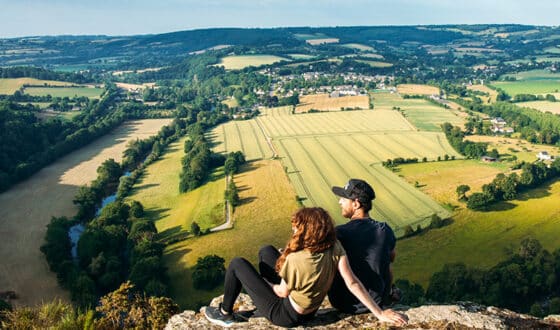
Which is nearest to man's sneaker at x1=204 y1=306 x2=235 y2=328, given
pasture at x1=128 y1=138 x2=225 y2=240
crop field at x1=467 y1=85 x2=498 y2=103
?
pasture at x1=128 y1=138 x2=225 y2=240

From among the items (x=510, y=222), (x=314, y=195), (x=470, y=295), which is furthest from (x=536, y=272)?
(x=314, y=195)

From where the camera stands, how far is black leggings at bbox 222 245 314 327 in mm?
9539

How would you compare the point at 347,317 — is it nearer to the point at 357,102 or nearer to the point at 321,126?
A: the point at 321,126

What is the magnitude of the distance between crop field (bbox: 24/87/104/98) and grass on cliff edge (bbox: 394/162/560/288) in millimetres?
173300

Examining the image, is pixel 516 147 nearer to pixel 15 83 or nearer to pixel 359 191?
pixel 359 191

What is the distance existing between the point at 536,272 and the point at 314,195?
34.4m

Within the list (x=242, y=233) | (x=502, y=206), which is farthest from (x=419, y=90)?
(x=242, y=233)

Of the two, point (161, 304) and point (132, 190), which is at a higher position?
point (161, 304)

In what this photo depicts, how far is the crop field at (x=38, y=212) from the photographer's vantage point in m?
47.3

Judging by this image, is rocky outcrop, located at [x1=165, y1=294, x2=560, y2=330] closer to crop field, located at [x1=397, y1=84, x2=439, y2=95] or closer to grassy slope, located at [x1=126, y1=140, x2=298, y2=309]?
grassy slope, located at [x1=126, y1=140, x2=298, y2=309]

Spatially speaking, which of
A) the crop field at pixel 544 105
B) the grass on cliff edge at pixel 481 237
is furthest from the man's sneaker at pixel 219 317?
the crop field at pixel 544 105

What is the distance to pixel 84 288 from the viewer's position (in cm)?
4356

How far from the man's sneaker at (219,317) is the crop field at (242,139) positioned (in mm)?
81712

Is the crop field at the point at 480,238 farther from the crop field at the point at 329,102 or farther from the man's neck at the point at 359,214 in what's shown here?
the crop field at the point at 329,102
